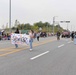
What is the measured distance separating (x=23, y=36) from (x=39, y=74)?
1409 cm

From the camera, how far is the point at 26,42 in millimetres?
22906

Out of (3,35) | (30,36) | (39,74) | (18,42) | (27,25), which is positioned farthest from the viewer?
(27,25)

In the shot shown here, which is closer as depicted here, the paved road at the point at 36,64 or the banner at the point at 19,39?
the paved road at the point at 36,64

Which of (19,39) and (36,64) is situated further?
(19,39)

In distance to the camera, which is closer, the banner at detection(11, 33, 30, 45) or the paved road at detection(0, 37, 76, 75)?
the paved road at detection(0, 37, 76, 75)

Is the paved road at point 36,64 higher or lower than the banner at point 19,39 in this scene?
lower

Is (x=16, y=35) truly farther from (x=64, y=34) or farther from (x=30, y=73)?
(x=64, y=34)

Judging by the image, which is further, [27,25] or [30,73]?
[27,25]

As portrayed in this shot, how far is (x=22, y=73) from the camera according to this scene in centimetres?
975

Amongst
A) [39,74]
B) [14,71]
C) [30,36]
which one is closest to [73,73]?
[39,74]

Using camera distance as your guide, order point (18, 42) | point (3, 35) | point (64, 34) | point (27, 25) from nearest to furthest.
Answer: point (18, 42)
point (3, 35)
point (64, 34)
point (27, 25)

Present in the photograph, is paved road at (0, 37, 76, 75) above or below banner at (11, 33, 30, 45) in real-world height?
below

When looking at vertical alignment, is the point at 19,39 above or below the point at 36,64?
above

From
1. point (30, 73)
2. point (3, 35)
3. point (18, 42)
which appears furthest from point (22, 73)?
point (3, 35)
